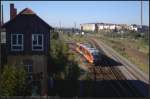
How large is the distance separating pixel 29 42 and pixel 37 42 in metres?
0.51

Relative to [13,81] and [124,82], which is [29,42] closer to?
[13,81]

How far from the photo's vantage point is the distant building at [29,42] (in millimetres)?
22156

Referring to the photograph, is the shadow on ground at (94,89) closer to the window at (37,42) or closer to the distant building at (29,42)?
the distant building at (29,42)

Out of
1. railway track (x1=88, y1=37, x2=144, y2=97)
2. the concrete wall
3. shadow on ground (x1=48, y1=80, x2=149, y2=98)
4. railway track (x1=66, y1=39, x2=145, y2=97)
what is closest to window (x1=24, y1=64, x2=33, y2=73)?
the concrete wall

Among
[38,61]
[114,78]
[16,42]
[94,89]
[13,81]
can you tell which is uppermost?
[16,42]

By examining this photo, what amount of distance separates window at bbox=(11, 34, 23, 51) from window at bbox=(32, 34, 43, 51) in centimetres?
78

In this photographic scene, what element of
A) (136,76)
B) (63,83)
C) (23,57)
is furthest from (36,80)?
(136,76)

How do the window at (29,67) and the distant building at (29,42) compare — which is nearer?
the window at (29,67)

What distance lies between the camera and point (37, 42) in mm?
22500

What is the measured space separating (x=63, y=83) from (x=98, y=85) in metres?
2.93

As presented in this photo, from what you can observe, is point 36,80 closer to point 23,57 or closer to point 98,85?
point 23,57

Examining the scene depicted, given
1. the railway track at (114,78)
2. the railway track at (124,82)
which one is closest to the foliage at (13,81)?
the railway track at (114,78)

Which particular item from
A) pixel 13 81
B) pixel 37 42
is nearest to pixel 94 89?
pixel 37 42

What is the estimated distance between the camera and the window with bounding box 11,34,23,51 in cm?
2234
